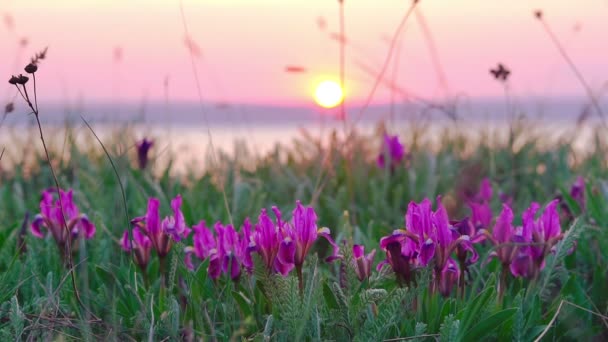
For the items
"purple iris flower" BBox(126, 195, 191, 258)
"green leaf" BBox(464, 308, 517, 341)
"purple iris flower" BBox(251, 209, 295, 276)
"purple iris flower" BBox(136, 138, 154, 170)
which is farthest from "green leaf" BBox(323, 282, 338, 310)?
"purple iris flower" BBox(136, 138, 154, 170)

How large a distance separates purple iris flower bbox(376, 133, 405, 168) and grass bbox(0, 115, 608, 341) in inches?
2.7

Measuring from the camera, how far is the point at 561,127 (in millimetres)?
5734

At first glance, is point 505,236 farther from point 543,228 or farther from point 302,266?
point 302,266

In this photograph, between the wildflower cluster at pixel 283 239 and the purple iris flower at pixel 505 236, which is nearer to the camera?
the wildflower cluster at pixel 283 239

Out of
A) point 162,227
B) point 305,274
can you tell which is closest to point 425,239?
point 305,274

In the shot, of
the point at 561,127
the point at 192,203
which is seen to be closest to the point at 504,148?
the point at 561,127

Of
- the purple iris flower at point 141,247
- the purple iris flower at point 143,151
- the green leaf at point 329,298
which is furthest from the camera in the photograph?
the purple iris flower at point 143,151

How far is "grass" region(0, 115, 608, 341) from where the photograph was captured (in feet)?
6.50

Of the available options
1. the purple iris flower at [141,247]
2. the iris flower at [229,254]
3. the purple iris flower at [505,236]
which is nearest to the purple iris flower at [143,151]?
the purple iris flower at [141,247]

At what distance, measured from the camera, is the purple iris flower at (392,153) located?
399 cm

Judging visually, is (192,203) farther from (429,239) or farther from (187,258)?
(429,239)

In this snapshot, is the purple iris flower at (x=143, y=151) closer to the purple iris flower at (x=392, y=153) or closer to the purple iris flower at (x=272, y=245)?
the purple iris flower at (x=392, y=153)

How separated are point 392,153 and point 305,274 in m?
1.57

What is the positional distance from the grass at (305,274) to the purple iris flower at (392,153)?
0.23 ft
